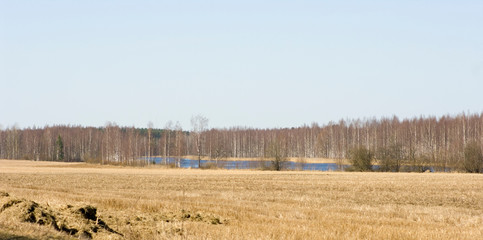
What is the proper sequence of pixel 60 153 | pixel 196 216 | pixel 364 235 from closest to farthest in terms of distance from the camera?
pixel 364 235
pixel 196 216
pixel 60 153

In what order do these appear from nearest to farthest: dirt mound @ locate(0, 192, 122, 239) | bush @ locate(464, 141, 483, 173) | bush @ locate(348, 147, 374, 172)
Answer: dirt mound @ locate(0, 192, 122, 239), bush @ locate(464, 141, 483, 173), bush @ locate(348, 147, 374, 172)

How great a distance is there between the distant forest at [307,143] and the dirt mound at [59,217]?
6238 cm

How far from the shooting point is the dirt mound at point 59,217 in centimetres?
1109

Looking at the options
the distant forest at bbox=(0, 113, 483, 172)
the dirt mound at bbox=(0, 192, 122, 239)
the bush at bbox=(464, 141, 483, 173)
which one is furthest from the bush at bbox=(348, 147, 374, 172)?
the dirt mound at bbox=(0, 192, 122, 239)

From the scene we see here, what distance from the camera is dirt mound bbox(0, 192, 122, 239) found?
36.4 ft

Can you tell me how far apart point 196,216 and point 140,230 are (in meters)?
2.98

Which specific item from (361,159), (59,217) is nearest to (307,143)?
(361,159)

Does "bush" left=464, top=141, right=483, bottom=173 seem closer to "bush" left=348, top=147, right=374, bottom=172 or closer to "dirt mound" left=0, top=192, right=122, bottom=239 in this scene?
"bush" left=348, top=147, right=374, bottom=172

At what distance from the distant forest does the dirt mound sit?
62384mm

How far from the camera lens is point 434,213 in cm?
1908

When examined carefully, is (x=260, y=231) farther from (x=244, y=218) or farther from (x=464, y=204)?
(x=464, y=204)

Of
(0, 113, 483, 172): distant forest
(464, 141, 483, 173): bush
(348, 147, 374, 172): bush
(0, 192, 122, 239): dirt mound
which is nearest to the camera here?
(0, 192, 122, 239): dirt mound

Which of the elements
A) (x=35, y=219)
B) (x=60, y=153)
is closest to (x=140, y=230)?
(x=35, y=219)

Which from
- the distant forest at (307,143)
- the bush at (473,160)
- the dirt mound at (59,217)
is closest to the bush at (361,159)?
the distant forest at (307,143)
